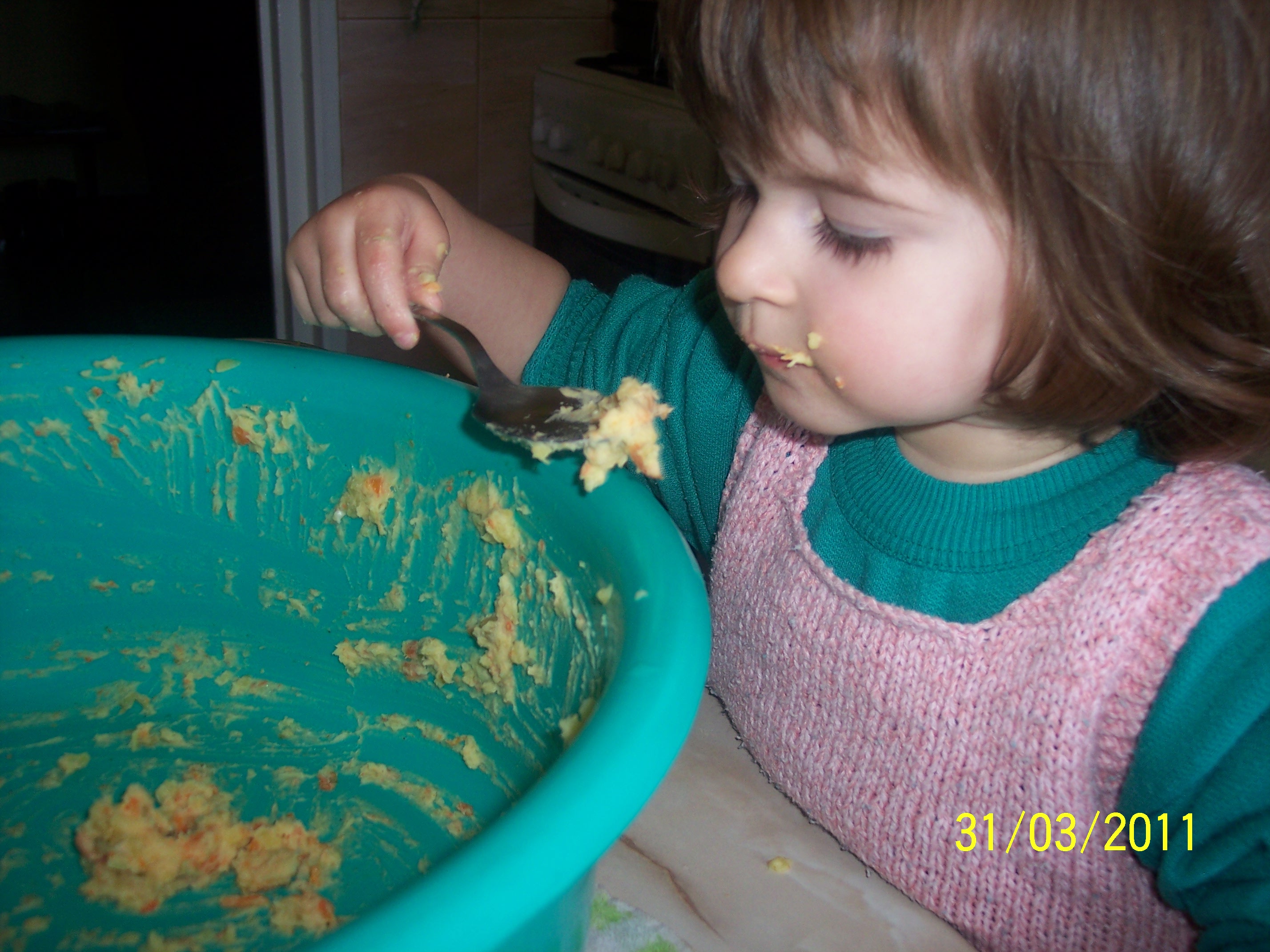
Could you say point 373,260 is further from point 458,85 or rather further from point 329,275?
point 458,85

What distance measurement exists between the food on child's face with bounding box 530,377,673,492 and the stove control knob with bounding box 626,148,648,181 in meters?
1.33

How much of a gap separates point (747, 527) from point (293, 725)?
0.37m

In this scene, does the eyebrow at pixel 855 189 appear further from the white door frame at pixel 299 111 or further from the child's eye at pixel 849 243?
the white door frame at pixel 299 111

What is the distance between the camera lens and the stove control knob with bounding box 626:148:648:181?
5.86ft

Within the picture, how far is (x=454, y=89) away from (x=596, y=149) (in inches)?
22.3

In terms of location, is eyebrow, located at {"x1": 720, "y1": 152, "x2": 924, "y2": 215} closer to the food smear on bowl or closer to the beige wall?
the food smear on bowl

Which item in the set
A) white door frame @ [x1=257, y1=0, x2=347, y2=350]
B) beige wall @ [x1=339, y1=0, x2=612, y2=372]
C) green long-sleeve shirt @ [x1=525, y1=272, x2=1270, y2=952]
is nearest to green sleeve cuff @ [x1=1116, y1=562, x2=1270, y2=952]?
green long-sleeve shirt @ [x1=525, y1=272, x2=1270, y2=952]

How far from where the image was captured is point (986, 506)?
63cm

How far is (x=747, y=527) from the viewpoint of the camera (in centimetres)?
74

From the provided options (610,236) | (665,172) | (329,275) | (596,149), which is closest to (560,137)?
(596,149)

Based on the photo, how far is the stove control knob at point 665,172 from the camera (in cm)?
171

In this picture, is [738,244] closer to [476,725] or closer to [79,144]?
[476,725]
